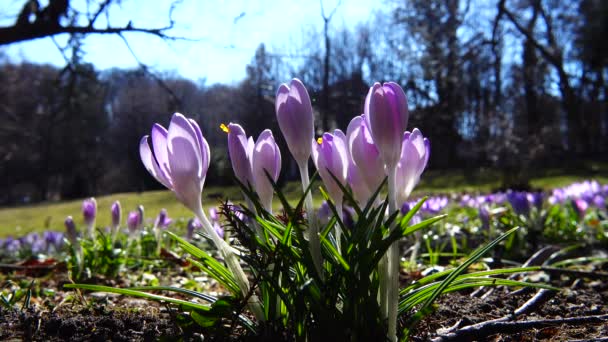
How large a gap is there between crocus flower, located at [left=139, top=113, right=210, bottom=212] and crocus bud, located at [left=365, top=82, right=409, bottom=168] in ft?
1.16

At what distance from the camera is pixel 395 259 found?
899 mm

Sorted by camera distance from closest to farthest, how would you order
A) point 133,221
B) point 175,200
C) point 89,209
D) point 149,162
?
point 149,162 → point 89,209 → point 133,221 → point 175,200

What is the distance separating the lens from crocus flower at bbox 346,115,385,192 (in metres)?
0.93

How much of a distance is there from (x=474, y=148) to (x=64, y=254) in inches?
355

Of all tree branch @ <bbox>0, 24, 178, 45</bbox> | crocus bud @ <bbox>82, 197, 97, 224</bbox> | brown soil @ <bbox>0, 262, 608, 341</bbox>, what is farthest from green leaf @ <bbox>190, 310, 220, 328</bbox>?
tree branch @ <bbox>0, 24, 178, 45</bbox>

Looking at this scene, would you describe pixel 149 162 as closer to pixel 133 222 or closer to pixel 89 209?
pixel 89 209

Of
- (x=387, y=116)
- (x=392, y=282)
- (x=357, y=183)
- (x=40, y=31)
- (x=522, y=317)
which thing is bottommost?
(x=522, y=317)

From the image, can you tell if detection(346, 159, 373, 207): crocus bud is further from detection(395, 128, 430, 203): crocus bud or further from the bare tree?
the bare tree

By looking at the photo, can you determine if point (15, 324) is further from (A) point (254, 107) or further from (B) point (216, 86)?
(B) point (216, 86)

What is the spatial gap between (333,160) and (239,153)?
8.2 inches

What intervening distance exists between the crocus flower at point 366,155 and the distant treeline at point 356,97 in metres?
1.37

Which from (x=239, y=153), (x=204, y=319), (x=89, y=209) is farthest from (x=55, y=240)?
(x=239, y=153)

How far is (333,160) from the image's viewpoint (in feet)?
3.26

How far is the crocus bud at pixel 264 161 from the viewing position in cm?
100
